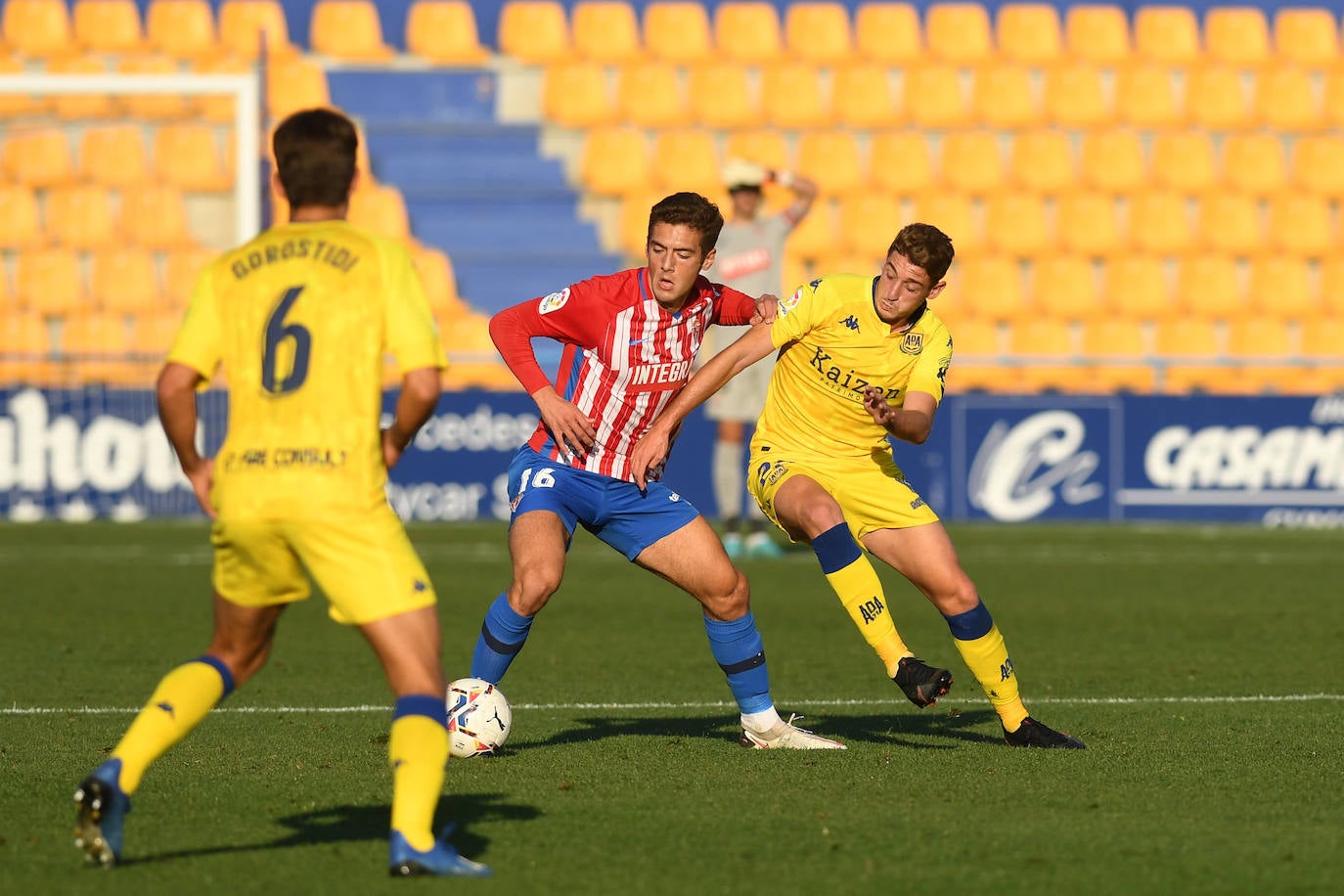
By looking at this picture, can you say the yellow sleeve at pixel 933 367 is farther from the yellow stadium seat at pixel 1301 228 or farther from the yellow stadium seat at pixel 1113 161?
the yellow stadium seat at pixel 1301 228

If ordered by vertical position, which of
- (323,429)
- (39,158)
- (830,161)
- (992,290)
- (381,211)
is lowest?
(992,290)

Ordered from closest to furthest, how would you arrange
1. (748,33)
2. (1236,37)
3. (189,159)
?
(189,159), (748,33), (1236,37)

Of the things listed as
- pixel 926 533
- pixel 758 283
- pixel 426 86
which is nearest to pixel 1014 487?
pixel 758 283

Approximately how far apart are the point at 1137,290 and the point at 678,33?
582 cm

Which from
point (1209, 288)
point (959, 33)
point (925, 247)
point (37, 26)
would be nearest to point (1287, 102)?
point (1209, 288)

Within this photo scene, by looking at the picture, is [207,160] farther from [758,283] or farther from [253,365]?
[253,365]

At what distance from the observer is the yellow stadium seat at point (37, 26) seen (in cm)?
2067

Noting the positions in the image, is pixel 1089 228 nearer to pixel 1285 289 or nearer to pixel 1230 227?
pixel 1230 227

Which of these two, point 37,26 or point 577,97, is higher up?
point 37,26

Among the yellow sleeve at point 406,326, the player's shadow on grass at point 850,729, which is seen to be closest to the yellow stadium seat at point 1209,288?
the player's shadow on grass at point 850,729

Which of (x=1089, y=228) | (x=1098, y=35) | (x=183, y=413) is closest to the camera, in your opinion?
(x=183, y=413)

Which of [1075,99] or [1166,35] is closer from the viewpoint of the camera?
[1075,99]

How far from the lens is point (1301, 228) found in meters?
20.5

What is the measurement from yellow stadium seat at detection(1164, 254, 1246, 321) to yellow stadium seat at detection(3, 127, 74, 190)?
1125cm
